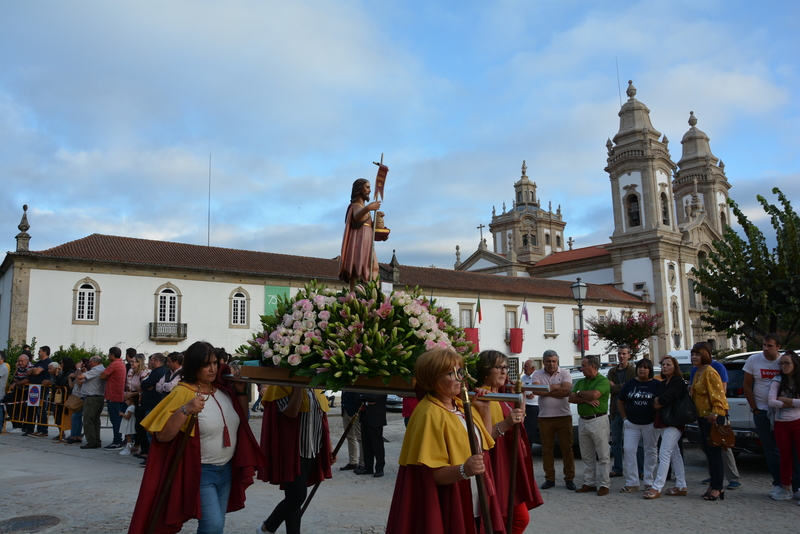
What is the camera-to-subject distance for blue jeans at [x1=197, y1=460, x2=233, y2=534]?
3.96 meters

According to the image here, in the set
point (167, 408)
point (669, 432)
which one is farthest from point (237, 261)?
point (167, 408)

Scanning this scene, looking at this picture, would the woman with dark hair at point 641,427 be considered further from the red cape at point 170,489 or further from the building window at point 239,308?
the building window at point 239,308

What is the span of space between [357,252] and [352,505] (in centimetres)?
289

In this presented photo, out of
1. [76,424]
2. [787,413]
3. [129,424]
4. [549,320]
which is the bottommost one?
[76,424]

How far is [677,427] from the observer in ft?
24.2

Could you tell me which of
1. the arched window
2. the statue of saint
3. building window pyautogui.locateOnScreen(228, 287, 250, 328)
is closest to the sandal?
the statue of saint

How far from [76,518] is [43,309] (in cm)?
2301

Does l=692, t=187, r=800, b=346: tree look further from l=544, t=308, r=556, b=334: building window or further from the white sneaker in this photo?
l=544, t=308, r=556, b=334: building window

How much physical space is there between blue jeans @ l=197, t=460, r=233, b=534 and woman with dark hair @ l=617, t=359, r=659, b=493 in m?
5.45

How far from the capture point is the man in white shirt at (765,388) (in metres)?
7.39

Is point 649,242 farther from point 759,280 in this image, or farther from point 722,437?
point 722,437

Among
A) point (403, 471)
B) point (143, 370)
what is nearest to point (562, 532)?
point (403, 471)

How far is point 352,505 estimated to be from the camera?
6.82m

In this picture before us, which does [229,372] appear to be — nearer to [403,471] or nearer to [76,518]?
[403,471]
